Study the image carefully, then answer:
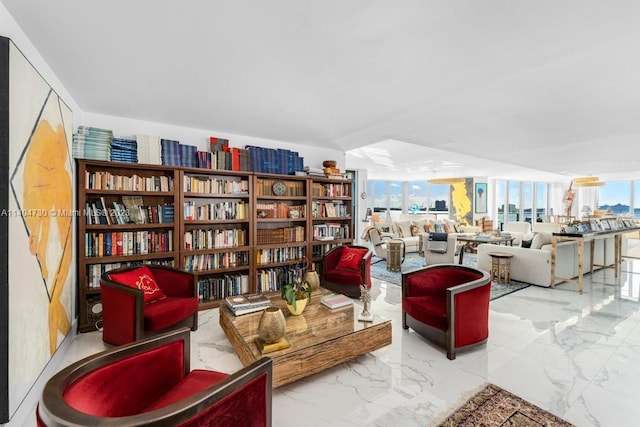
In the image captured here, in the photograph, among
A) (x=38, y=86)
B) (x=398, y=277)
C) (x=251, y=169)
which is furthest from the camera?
(x=398, y=277)

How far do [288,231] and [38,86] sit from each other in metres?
3.22

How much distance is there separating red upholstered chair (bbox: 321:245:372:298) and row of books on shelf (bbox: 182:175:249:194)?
174cm

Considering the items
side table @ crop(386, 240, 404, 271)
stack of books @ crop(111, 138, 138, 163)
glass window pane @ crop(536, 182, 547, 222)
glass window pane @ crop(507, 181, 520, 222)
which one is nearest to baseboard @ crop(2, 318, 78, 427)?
stack of books @ crop(111, 138, 138, 163)

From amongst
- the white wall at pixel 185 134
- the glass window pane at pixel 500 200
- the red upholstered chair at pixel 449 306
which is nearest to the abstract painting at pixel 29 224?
the white wall at pixel 185 134

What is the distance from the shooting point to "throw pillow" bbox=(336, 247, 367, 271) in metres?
4.34

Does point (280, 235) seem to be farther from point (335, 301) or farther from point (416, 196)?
point (416, 196)

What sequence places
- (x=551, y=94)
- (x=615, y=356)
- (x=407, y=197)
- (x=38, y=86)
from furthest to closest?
(x=407, y=197) < (x=551, y=94) < (x=615, y=356) < (x=38, y=86)

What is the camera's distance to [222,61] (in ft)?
7.52

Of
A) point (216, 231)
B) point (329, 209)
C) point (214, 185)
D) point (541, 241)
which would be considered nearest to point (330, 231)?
point (329, 209)

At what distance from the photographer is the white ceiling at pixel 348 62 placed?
1.71 metres

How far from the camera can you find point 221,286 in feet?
13.2

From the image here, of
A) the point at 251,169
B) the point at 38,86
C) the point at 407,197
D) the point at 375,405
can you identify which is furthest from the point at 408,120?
the point at 407,197

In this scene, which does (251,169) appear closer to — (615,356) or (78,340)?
(78,340)

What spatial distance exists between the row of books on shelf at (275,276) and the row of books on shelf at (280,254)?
16 centimetres
